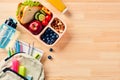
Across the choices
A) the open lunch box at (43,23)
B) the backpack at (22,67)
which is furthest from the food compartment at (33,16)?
the backpack at (22,67)

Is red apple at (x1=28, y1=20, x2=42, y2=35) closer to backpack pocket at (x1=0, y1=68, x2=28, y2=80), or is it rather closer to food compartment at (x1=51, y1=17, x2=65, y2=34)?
food compartment at (x1=51, y1=17, x2=65, y2=34)

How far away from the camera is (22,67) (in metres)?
1.92

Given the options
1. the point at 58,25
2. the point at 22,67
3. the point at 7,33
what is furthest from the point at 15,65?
the point at 58,25

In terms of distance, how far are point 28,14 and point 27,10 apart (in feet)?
0.06

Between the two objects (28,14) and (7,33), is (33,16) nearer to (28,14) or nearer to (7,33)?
(28,14)

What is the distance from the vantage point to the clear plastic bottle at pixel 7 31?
1.96m

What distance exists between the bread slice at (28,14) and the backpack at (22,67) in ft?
0.50

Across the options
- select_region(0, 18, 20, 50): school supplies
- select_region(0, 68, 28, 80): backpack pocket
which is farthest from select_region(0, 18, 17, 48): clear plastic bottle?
select_region(0, 68, 28, 80): backpack pocket

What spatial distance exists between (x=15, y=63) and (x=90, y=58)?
35 centimetres

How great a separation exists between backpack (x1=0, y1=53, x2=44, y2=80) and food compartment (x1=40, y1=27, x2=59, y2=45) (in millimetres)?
101

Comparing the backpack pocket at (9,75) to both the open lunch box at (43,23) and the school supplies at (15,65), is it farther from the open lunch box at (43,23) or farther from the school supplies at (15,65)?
the open lunch box at (43,23)

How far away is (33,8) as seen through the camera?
194 centimetres

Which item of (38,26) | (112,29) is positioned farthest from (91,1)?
(38,26)

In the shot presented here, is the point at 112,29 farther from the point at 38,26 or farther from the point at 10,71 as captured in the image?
the point at 10,71
